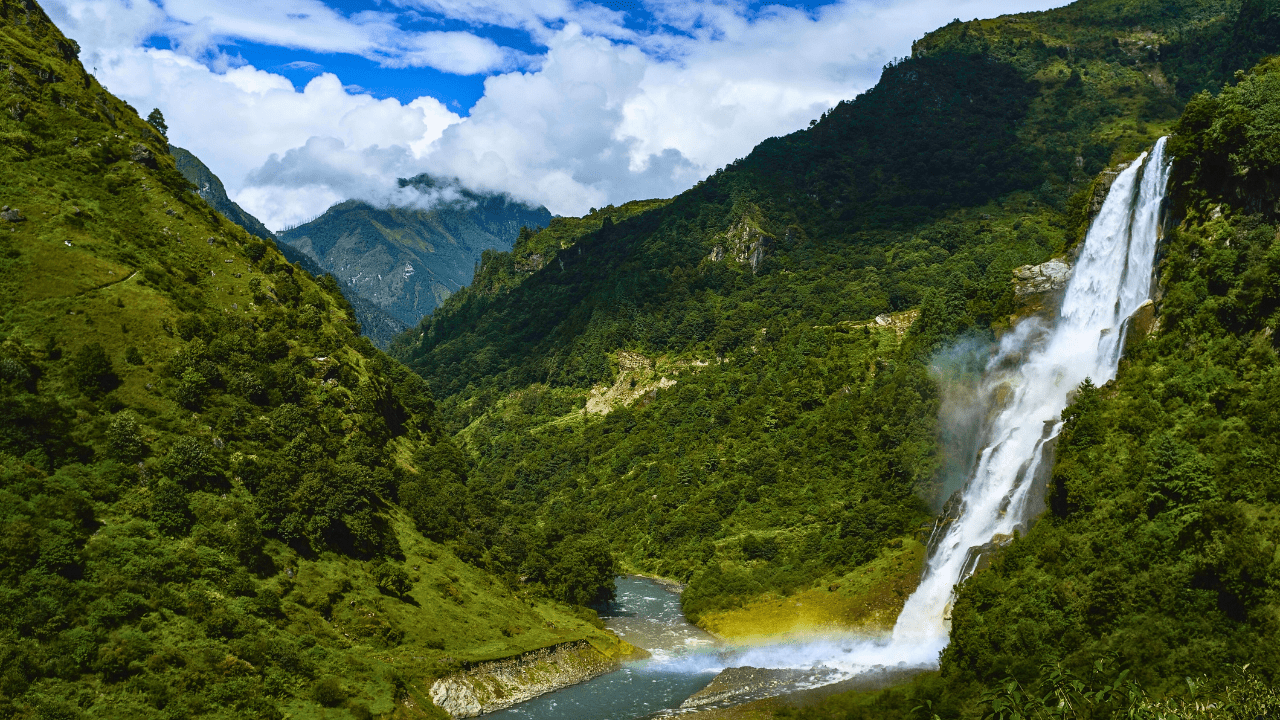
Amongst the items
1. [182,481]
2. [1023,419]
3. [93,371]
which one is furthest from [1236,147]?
[93,371]

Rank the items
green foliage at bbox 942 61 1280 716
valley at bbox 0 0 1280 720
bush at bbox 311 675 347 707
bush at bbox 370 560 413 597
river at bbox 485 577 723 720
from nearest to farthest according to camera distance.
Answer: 1. green foliage at bbox 942 61 1280 716
2. valley at bbox 0 0 1280 720
3. bush at bbox 311 675 347 707
4. river at bbox 485 577 723 720
5. bush at bbox 370 560 413 597

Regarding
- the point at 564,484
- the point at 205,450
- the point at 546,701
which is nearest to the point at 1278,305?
the point at 546,701

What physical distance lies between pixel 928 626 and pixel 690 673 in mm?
23892

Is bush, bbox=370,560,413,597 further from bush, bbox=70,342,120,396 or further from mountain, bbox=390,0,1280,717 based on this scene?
mountain, bbox=390,0,1280,717

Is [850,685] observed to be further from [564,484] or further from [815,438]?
[564,484]

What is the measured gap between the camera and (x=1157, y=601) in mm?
46156

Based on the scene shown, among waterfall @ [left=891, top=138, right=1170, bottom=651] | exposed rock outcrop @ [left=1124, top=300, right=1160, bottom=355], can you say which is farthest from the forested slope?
waterfall @ [left=891, top=138, right=1170, bottom=651]

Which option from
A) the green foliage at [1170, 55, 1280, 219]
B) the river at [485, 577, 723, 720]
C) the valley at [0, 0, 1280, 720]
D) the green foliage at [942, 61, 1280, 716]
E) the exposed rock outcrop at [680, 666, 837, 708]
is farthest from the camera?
the river at [485, 577, 723, 720]

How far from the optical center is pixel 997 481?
237ft

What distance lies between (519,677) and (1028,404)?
2123 inches

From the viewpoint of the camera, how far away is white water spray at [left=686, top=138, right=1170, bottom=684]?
6938 cm

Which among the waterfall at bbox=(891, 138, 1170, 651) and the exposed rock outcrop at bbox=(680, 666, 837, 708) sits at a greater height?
the waterfall at bbox=(891, 138, 1170, 651)

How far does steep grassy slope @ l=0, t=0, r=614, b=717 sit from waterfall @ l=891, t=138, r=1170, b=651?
37285 millimetres

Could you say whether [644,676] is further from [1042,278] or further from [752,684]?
[1042,278]
